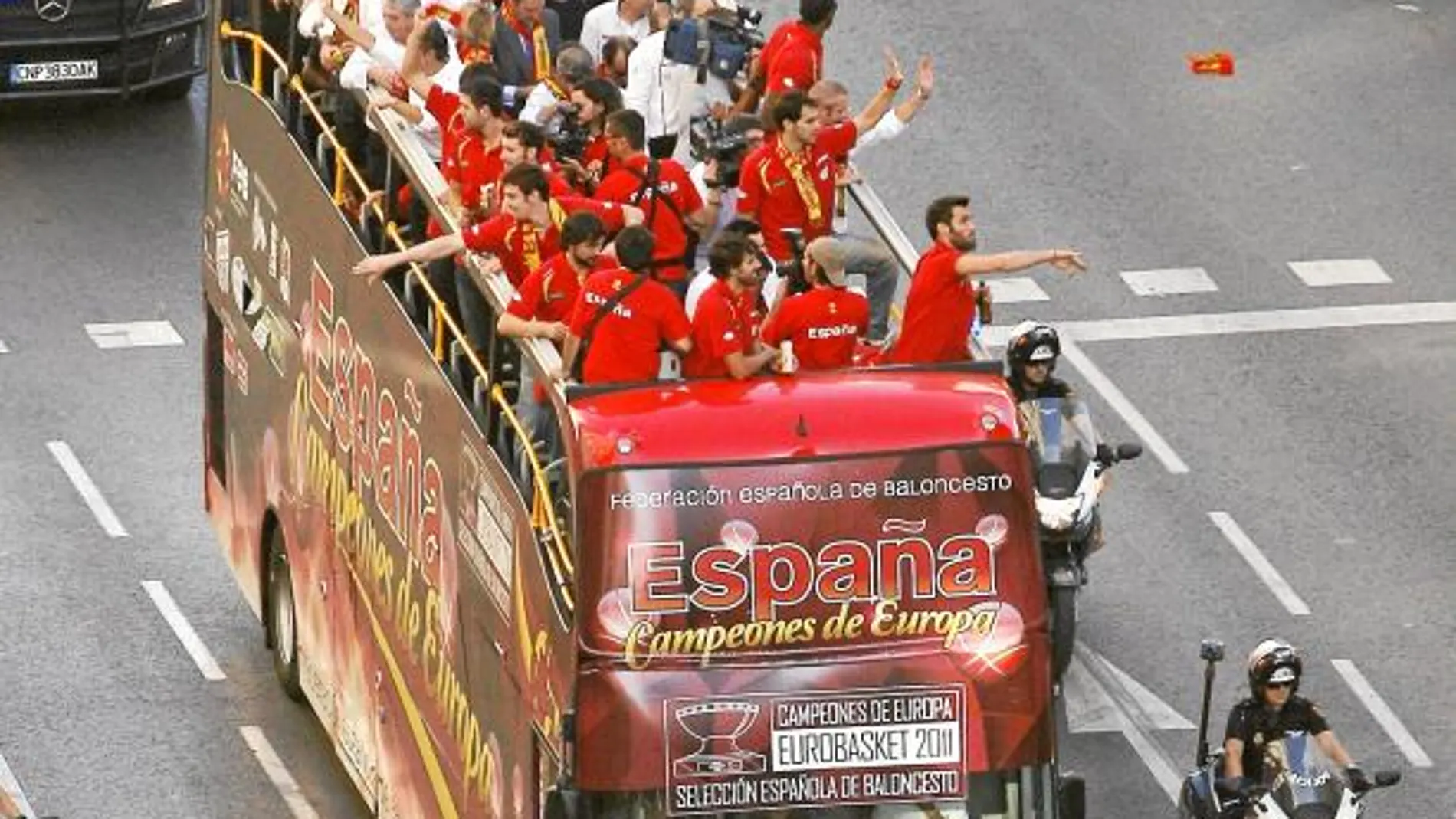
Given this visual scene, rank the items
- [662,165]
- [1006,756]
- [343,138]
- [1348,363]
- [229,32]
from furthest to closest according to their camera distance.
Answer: [1348,363] < [229,32] < [343,138] < [662,165] < [1006,756]

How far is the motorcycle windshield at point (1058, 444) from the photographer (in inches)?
1222

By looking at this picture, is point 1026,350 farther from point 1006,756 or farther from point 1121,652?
point 1006,756

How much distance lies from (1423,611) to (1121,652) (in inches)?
86.6

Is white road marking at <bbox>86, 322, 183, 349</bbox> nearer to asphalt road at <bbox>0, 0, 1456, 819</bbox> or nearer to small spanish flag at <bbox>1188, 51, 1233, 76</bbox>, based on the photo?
asphalt road at <bbox>0, 0, 1456, 819</bbox>

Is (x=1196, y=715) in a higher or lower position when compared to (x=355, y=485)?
lower

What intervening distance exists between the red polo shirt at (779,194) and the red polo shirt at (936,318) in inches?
84.8

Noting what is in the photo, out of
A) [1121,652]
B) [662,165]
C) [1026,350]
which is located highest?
[662,165]

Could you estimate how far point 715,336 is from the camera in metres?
23.4

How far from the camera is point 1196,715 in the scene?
1202 inches

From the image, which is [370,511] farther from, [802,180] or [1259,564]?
[1259,564]

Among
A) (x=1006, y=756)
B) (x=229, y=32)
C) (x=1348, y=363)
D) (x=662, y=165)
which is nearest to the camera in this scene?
(x=1006, y=756)

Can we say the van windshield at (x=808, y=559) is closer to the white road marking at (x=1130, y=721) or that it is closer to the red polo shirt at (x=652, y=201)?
the red polo shirt at (x=652, y=201)

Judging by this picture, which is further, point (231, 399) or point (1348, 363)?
point (1348, 363)

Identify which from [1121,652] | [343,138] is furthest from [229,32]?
[1121,652]
